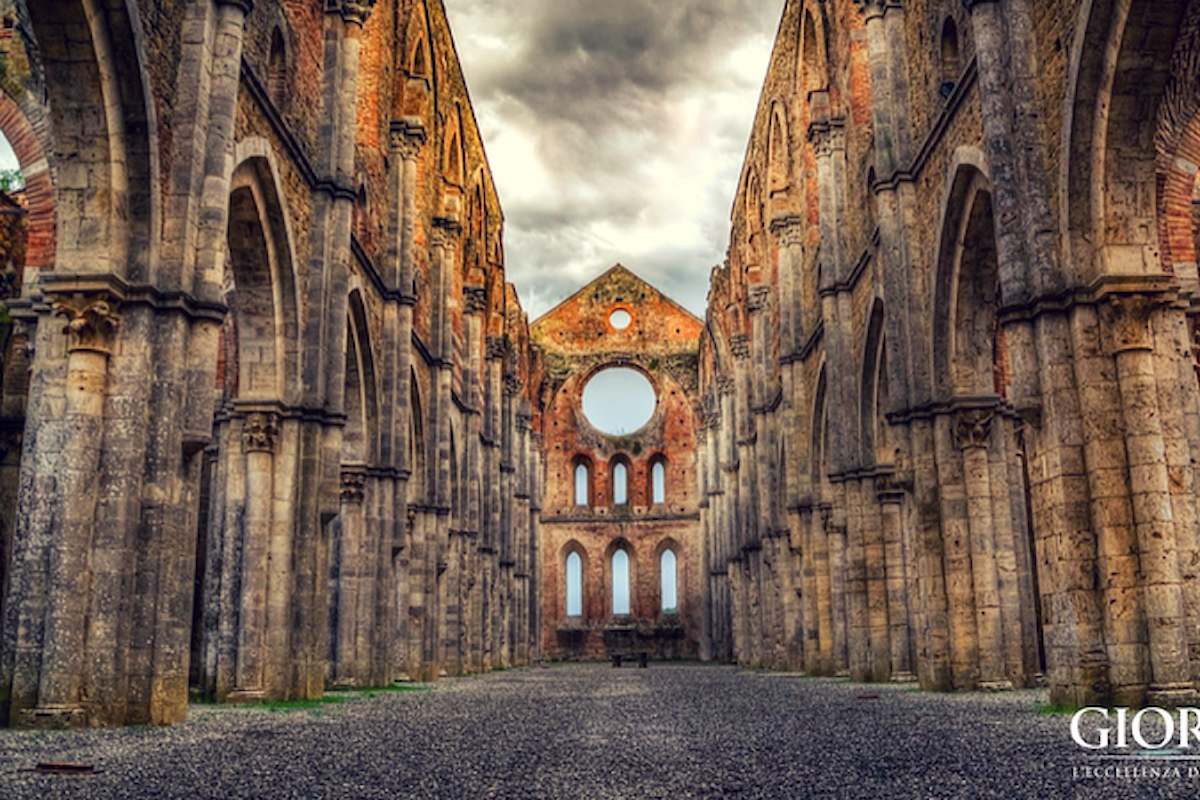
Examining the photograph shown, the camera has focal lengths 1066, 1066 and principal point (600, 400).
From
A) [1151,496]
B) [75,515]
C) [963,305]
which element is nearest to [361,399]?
[75,515]

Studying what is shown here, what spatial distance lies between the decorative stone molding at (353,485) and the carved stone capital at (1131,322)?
12810mm

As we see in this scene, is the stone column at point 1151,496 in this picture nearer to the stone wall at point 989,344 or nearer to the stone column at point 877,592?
the stone wall at point 989,344

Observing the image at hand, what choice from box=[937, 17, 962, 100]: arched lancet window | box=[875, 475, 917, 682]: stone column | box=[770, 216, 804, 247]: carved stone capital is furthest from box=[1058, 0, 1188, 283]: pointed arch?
box=[770, 216, 804, 247]: carved stone capital

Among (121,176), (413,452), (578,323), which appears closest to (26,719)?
(121,176)

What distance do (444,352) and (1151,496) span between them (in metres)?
18.5

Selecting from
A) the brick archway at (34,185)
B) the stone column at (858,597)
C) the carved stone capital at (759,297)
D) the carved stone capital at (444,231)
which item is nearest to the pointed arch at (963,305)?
the stone column at (858,597)

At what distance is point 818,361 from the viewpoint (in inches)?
923

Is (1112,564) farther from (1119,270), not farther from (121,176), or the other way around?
(121,176)

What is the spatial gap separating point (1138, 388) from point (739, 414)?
25251 millimetres

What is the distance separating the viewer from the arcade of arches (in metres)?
9.38

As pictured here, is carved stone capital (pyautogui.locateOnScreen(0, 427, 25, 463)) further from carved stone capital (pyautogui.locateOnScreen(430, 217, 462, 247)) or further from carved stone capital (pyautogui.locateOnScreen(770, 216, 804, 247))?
carved stone capital (pyautogui.locateOnScreen(770, 216, 804, 247))

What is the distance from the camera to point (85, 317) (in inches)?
368

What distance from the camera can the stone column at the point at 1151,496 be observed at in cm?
902

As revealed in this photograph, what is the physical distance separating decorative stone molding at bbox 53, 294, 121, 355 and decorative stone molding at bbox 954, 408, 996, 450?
1049 cm
